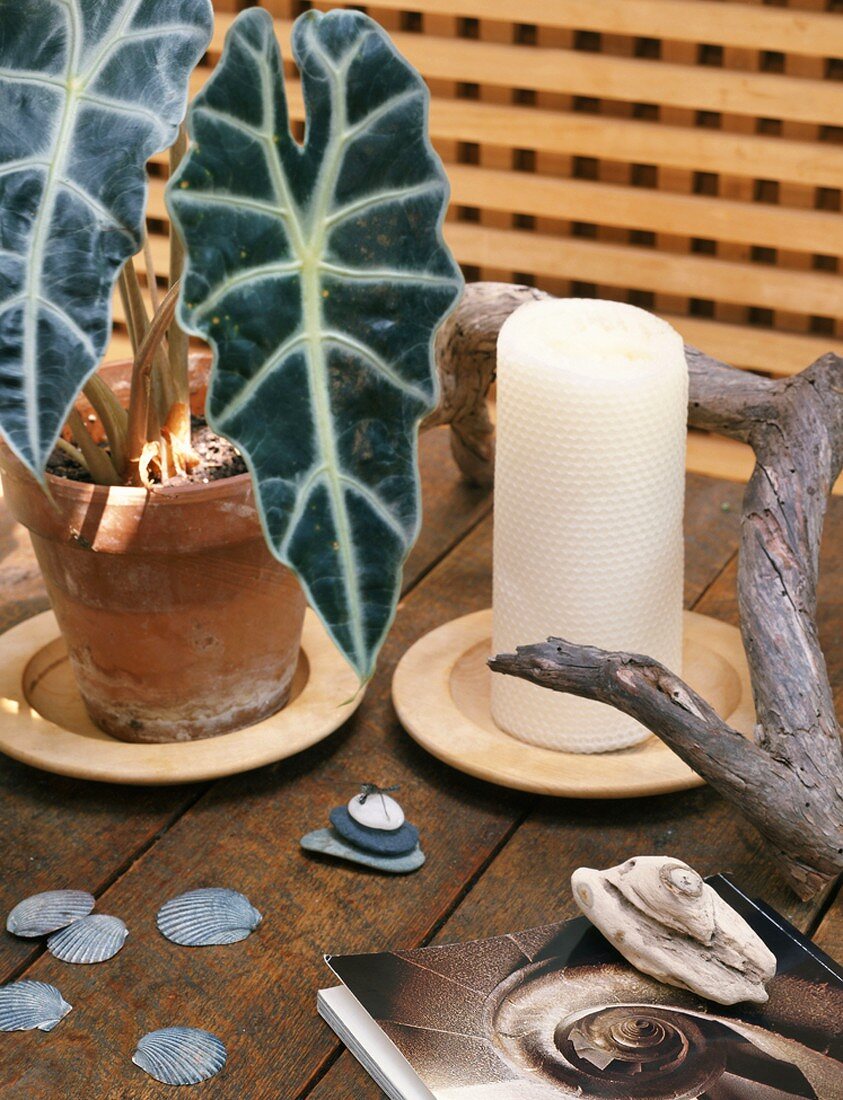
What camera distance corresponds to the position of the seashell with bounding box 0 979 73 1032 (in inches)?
27.7

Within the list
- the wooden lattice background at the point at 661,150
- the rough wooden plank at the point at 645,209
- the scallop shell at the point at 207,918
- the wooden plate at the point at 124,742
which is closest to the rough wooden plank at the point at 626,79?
the wooden lattice background at the point at 661,150

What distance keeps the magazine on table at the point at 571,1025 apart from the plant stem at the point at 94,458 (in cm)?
32

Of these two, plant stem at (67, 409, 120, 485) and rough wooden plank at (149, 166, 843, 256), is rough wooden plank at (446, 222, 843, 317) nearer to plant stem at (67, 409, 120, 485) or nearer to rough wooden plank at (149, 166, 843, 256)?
rough wooden plank at (149, 166, 843, 256)

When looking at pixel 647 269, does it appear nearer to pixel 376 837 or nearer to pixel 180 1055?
pixel 376 837

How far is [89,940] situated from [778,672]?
0.40 metres

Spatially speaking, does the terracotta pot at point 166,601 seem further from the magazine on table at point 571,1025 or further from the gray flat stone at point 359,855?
the magazine on table at point 571,1025

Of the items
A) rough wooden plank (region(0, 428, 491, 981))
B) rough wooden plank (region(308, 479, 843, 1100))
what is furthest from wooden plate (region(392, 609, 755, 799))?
rough wooden plank (region(0, 428, 491, 981))

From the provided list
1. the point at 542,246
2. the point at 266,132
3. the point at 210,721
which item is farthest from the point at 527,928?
the point at 542,246

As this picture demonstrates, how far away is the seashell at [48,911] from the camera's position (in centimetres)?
76

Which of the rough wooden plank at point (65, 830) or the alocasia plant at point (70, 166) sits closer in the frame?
the alocasia plant at point (70, 166)

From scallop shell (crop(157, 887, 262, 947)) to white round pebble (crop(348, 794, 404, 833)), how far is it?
81 millimetres

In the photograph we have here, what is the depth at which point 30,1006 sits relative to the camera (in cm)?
71

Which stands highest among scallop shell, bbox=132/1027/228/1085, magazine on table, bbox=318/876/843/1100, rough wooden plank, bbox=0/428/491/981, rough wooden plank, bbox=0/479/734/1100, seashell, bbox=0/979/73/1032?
magazine on table, bbox=318/876/843/1100

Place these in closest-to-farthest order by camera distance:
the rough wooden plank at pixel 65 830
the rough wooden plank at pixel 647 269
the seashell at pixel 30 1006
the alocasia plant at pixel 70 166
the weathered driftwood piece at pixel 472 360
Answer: the alocasia plant at pixel 70 166 < the seashell at pixel 30 1006 < the rough wooden plank at pixel 65 830 < the weathered driftwood piece at pixel 472 360 < the rough wooden plank at pixel 647 269
